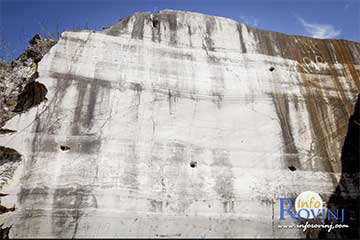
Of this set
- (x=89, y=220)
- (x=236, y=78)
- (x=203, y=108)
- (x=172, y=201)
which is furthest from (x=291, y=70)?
(x=89, y=220)

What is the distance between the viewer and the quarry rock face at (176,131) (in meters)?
3.44

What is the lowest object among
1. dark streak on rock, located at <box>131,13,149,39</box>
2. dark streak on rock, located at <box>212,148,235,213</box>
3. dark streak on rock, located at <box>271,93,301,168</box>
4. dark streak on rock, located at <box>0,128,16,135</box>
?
dark streak on rock, located at <box>212,148,235,213</box>

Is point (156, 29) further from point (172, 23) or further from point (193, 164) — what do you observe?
point (193, 164)

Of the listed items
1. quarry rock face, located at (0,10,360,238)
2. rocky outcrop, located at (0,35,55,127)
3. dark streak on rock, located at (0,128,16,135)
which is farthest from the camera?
rocky outcrop, located at (0,35,55,127)

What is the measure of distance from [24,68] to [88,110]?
198 cm

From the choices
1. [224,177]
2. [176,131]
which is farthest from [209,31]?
[224,177]

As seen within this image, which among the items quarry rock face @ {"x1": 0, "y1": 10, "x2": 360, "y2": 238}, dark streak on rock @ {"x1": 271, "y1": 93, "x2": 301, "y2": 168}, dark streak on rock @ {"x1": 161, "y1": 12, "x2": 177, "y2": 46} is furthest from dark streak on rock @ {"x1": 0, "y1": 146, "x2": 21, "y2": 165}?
dark streak on rock @ {"x1": 271, "y1": 93, "x2": 301, "y2": 168}

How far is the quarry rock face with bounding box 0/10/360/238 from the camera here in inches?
135

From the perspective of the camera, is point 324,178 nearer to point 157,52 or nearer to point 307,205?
point 307,205

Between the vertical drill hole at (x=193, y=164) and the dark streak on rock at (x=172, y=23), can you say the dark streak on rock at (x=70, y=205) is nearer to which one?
the vertical drill hole at (x=193, y=164)

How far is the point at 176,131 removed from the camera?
160 inches

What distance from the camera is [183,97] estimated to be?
4344 millimetres

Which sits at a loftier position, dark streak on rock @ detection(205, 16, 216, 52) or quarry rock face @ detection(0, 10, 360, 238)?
dark streak on rock @ detection(205, 16, 216, 52)

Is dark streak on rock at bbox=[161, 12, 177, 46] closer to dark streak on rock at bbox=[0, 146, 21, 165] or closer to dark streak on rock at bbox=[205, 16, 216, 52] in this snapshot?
dark streak on rock at bbox=[205, 16, 216, 52]
